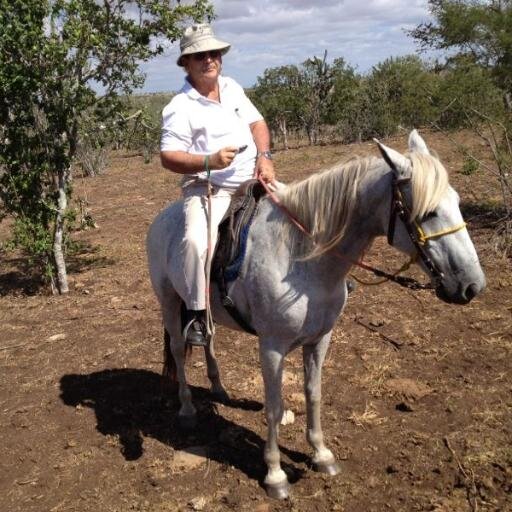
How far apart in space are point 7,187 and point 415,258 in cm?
629

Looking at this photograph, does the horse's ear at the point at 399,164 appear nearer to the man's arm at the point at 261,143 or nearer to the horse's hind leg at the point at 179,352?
the man's arm at the point at 261,143

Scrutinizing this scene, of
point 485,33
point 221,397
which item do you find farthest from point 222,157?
point 485,33

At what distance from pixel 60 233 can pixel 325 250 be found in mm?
5639

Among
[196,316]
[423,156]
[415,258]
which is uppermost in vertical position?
[423,156]

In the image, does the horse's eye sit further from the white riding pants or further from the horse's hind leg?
the horse's hind leg

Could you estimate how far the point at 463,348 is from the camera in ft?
16.0

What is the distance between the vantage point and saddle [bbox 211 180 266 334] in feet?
10.4

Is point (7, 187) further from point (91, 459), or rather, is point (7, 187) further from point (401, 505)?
point (401, 505)

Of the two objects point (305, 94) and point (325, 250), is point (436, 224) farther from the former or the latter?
point (305, 94)

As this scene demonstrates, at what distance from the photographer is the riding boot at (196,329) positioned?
11.3 ft

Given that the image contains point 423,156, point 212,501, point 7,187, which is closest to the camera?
point 423,156

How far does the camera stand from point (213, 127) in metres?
3.31

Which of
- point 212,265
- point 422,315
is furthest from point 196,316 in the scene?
point 422,315

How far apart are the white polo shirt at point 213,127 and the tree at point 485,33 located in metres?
6.11
